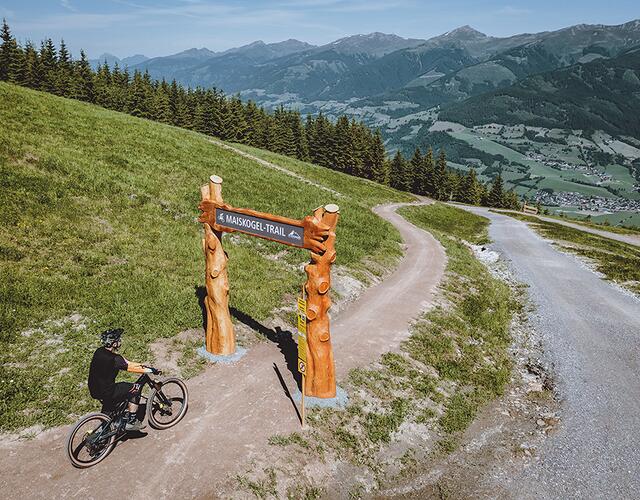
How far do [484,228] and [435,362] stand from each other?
4027 centimetres

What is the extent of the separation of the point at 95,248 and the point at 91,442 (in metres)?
10.8

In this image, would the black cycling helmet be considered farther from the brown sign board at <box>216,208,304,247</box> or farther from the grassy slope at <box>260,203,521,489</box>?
the brown sign board at <box>216,208,304,247</box>

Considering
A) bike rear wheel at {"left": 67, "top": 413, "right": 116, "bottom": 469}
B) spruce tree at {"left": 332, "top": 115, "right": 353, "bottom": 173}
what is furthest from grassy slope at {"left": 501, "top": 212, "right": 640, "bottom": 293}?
spruce tree at {"left": 332, "top": 115, "right": 353, "bottom": 173}

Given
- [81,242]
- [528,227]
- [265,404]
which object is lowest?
[528,227]

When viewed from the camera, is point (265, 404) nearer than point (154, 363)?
Yes

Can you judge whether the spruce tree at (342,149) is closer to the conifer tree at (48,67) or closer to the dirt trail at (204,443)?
the conifer tree at (48,67)

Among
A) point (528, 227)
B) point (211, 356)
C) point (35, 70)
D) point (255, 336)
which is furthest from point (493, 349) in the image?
point (35, 70)

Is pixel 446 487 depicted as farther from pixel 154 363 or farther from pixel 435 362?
pixel 154 363

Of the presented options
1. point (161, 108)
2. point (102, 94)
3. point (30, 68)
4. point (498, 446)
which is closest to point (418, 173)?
point (161, 108)

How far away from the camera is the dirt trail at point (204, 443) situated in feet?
26.6

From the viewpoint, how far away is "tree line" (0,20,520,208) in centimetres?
6844

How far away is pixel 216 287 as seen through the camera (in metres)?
12.8

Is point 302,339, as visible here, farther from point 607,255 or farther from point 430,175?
point 430,175

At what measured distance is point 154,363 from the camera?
1220 centimetres
